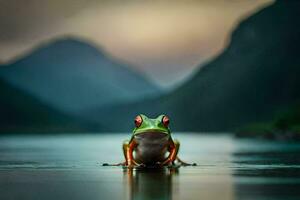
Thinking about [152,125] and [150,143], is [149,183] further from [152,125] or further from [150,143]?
[150,143]

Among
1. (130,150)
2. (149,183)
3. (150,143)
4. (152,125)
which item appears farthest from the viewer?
(130,150)

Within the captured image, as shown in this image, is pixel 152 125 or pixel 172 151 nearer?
pixel 152 125

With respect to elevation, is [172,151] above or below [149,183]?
above

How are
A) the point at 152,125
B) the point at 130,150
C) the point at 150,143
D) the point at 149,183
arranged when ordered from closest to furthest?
the point at 149,183 → the point at 152,125 → the point at 150,143 → the point at 130,150

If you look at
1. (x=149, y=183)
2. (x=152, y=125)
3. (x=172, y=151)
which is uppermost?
(x=152, y=125)

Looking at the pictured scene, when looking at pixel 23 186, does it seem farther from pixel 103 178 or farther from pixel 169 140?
pixel 169 140

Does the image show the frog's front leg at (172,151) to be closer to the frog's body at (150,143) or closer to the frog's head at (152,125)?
the frog's body at (150,143)

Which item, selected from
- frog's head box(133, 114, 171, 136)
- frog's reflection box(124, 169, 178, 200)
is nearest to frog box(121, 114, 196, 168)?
frog's head box(133, 114, 171, 136)

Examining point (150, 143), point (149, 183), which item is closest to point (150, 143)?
point (150, 143)
